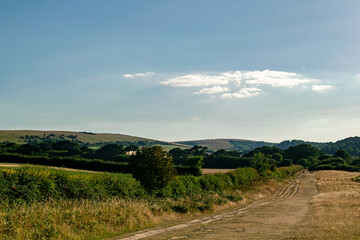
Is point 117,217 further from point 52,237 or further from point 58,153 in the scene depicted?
point 58,153

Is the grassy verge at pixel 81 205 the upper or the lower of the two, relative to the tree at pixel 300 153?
lower

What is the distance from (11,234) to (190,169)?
184ft

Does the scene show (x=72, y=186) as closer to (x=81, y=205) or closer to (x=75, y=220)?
(x=81, y=205)

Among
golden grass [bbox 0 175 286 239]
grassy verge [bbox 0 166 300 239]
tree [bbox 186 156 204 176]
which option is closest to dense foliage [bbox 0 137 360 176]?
tree [bbox 186 156 204 176]

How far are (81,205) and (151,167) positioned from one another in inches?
398

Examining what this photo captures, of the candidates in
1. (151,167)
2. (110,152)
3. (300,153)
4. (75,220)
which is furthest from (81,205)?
(300,153)

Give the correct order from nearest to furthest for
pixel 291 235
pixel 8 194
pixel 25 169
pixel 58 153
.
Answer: pixel 291 235
pixel 8 194
pixel 25 169
pixel 58 153

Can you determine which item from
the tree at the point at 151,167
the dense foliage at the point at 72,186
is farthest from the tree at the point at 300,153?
the tree at the point at 151,167

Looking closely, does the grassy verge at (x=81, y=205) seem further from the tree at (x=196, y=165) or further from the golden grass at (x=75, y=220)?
the tree at (x=196, y=165)

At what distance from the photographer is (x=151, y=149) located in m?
28.5

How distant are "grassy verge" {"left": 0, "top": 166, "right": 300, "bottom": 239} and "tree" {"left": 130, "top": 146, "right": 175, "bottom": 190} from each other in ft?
3.59

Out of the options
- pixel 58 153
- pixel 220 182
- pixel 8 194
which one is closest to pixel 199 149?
pixel 58 153

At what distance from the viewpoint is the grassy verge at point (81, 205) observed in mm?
14961

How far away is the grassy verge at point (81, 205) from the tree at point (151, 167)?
1094 millimetres
